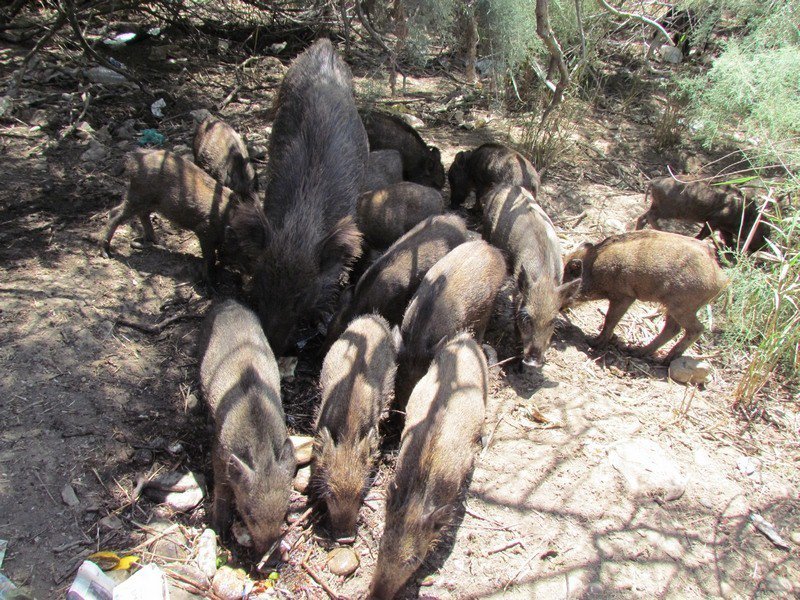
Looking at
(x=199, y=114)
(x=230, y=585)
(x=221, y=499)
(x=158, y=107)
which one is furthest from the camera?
(x=158, y=107)

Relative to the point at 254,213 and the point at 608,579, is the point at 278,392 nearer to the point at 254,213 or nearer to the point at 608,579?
the point at 254,213

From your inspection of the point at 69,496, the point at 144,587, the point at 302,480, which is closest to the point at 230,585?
the point at 144,587

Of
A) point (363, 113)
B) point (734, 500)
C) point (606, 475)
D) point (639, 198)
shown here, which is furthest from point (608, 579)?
point (363, 113)

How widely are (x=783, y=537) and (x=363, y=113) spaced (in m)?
5.81

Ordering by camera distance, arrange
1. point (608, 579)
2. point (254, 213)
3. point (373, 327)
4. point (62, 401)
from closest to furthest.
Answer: point (608, 579) < point (62, 401) < point (373, 327) < point (254, 213)

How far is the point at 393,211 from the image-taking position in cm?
532

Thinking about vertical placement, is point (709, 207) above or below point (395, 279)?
above

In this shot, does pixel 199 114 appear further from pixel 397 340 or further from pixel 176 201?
pixel 397 340

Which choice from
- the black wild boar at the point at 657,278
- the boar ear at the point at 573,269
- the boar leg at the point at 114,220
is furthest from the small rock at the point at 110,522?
the boar ear at the point at 573,269

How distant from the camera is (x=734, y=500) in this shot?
3771 millimetres

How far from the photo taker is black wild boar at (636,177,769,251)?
6.03 metres

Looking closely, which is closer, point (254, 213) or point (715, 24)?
point (254, 213)

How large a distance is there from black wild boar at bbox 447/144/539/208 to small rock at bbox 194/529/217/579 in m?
4.17

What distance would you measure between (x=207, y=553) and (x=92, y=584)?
0.56 meters
